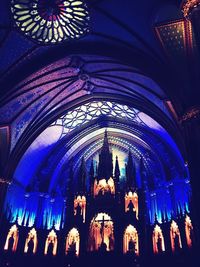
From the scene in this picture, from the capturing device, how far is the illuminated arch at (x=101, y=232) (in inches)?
570

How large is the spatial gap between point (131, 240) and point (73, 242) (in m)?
3.33

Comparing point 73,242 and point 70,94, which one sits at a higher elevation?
point 70,94

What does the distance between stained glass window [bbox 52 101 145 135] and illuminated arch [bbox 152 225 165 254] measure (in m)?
7.01

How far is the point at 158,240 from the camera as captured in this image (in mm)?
13672

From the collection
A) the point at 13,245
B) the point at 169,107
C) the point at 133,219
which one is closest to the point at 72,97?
the point at 169,107

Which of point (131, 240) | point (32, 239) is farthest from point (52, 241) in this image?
point (131, 240)

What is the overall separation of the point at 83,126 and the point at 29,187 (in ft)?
19.1

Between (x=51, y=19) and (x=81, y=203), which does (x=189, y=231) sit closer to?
(x=81, y=203)

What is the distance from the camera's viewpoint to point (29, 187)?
58.3 feet

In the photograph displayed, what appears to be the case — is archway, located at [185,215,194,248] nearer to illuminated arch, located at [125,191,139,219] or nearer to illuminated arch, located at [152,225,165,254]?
illuminated arch, located at [152,225,165,254]

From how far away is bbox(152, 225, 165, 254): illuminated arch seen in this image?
13387 mm

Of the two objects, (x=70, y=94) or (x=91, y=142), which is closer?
(x=70, y=94)

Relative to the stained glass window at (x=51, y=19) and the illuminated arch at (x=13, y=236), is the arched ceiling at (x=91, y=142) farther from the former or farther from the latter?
the stained glass window at (x=51, y=19)

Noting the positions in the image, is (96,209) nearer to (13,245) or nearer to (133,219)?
(133,219)
